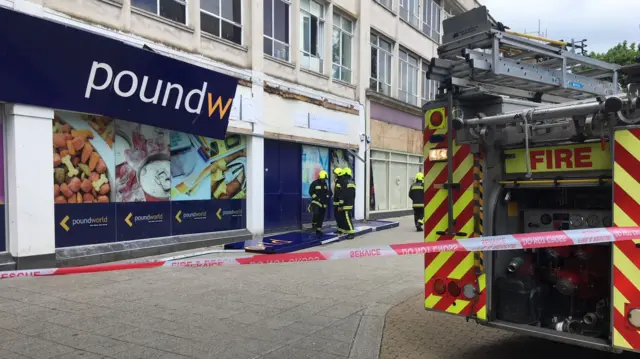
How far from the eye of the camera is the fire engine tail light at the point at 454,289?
162 inches

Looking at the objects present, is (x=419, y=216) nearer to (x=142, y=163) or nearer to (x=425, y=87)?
(x=142, y=163)

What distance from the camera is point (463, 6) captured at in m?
27.6

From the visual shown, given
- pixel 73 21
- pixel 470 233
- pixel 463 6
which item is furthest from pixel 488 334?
pixel 463 6

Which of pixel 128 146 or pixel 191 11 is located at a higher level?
pixel 191 11

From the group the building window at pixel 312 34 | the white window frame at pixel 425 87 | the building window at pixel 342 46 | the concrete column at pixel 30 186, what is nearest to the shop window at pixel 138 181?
the concrete column at pixel 30 186

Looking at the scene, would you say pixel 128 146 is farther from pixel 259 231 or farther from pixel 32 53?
pixel 259 231

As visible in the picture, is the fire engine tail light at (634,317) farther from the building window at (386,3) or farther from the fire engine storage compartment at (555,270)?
the building window at (386,3)

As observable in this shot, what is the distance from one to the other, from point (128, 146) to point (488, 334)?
24.5 ft

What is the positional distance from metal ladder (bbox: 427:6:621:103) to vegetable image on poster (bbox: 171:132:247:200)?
7.43 m

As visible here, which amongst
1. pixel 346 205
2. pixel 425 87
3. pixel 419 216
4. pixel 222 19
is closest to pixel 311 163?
pixel 346 205

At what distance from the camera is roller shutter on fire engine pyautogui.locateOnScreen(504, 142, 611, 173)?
3.39 meters

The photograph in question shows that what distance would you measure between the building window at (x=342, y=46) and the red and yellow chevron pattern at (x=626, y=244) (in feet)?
44.6

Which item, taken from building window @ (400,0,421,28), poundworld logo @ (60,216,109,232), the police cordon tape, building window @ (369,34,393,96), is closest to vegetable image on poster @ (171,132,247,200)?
poundworld logo @ (60,216,109,232)

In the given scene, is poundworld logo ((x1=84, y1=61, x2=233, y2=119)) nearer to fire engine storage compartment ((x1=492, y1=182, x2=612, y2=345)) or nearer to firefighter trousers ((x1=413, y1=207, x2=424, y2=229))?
firefighter trousers ((x1=413, y1=207, x2=424, y2=229))
